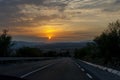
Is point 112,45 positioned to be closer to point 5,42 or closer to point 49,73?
point 49,73

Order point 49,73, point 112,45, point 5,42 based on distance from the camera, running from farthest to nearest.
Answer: point 5,42, point 112,45, point 49,73

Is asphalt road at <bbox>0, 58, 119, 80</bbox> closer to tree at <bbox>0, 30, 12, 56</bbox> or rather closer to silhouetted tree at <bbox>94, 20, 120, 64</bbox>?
silhouetted tree at <bbox>94, 20, 120, 64</bbox>

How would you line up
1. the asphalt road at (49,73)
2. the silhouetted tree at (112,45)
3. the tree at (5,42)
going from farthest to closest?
the tree at (5,42), the silhouetted tree at (112,45), the asphalt road at (49,73)

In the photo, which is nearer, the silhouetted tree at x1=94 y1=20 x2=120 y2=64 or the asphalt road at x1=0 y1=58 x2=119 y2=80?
the asphalt road at x1=0 y1=58 x2=119 y2=80

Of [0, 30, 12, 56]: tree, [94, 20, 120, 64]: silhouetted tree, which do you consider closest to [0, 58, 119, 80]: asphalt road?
[94, 20, 120, 64]: silhouetted tree

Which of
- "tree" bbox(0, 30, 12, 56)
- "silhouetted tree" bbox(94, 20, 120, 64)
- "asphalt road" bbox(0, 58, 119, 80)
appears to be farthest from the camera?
"tree" bbox(0, 30, 12, 56)

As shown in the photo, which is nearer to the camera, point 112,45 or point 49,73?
point 49,73

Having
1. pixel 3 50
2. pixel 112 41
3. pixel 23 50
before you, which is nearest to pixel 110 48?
pixel 112 41

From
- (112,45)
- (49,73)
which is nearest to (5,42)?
(112,45)

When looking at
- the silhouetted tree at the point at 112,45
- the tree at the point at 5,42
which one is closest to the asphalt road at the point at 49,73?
the silhouetted tree at the point at 112,45

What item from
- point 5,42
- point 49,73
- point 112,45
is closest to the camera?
point 49,73

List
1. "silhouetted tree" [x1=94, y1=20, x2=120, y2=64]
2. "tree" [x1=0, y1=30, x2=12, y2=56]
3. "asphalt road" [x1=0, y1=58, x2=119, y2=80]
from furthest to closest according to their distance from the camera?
"tree" [x1=0, y1=30, x2=12, y2=56] < "silhouetted tree" [x1=94, y1=20, x2=120, y2=64] < "asphalt road" [x1=0, y1=58, x2=119, y2=80]

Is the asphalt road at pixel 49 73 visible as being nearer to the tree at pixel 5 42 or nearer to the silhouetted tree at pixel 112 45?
the silhouetted tree at pixel 112 45

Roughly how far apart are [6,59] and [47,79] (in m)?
33.5
